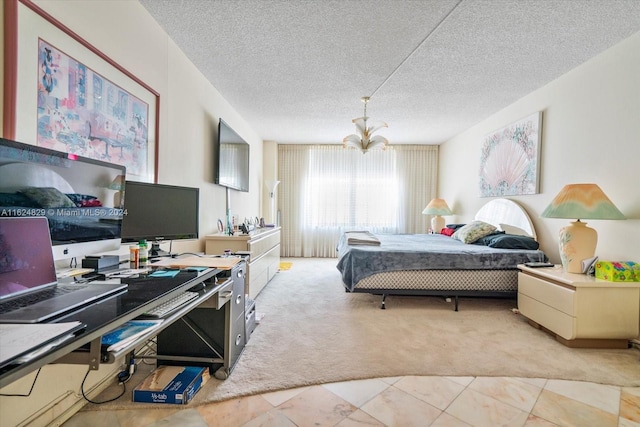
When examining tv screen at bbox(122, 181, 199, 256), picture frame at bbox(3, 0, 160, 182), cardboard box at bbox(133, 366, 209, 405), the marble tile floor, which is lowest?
the marble tile floor

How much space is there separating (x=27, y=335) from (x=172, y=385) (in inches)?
47.3

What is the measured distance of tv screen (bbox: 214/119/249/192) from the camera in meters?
3.34

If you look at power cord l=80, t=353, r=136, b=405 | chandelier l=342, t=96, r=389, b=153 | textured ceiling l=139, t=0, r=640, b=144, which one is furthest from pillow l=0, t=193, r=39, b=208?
chandelier l=342, t=96, r=389, b=153

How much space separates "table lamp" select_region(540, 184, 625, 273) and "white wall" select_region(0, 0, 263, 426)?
3.33 meters

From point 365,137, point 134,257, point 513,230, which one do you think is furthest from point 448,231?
point 134,257

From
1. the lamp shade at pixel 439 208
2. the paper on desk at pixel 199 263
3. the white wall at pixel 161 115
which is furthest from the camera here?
the lamp shade at pixel 439 208

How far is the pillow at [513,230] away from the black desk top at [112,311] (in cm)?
369

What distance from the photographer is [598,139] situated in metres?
2.63

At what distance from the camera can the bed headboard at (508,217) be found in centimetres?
347

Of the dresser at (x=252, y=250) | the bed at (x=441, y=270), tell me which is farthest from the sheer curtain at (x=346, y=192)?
the bed at (x=441, y=270)

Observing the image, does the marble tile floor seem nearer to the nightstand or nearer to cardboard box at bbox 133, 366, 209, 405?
cardboard box at bbox 133, 366, 209, 405

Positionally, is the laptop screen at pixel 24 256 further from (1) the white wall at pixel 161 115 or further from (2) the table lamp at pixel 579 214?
(2) the table lamp at pixel 579 214

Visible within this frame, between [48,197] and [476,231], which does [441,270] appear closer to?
[476,231]

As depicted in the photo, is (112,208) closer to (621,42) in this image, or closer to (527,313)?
(527,313)
